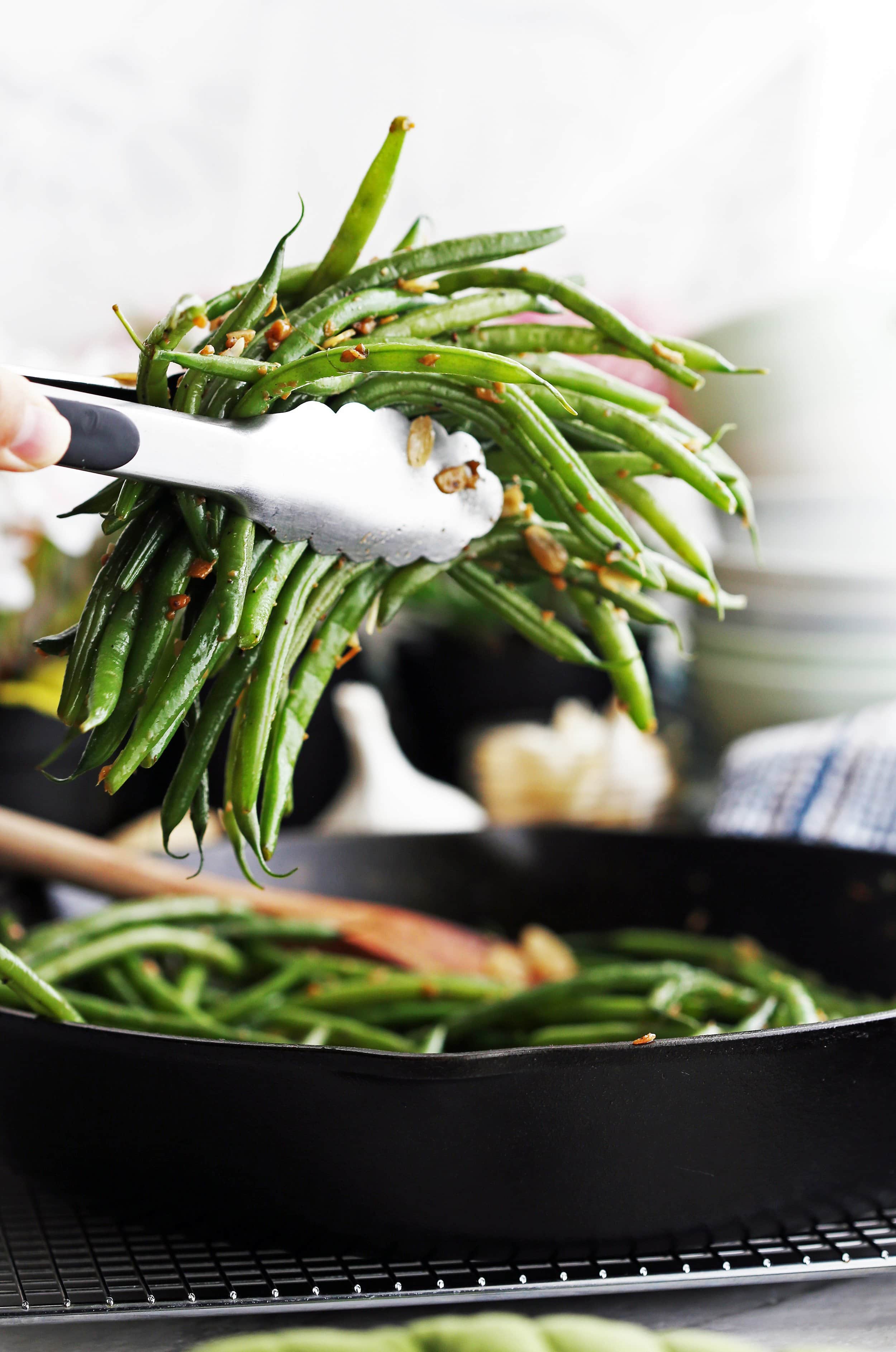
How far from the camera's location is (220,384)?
1.84ft

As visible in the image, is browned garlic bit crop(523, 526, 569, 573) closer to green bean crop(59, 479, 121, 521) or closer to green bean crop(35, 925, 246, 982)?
green bean crop(59, 479, 121, 521)

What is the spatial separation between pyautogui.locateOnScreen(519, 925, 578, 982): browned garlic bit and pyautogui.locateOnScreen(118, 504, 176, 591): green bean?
64 cm

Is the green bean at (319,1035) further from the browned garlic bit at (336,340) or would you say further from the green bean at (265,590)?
the browned garlic bit at (336,340)

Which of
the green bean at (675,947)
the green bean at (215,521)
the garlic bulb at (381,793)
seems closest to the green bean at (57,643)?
the green bean at (215,521)

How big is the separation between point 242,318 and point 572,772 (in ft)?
3.61

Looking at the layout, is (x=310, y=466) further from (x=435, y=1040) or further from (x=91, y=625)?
(x=435, y=1040)

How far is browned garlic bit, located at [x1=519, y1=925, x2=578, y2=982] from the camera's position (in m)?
1.11

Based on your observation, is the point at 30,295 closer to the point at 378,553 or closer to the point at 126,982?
the point at 126,982

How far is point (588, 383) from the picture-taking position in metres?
0.66

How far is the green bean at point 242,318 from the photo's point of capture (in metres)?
0.54

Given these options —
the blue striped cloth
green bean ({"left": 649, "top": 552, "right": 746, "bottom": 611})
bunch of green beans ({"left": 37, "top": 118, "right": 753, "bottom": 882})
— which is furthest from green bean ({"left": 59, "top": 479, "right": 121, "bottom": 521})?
the blue striped cloth

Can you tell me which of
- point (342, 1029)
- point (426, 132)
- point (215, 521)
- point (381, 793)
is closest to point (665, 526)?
point (215, 521)

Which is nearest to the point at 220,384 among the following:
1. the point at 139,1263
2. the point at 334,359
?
the point at 334,359

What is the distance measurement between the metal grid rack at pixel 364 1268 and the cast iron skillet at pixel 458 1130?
0.06ft
